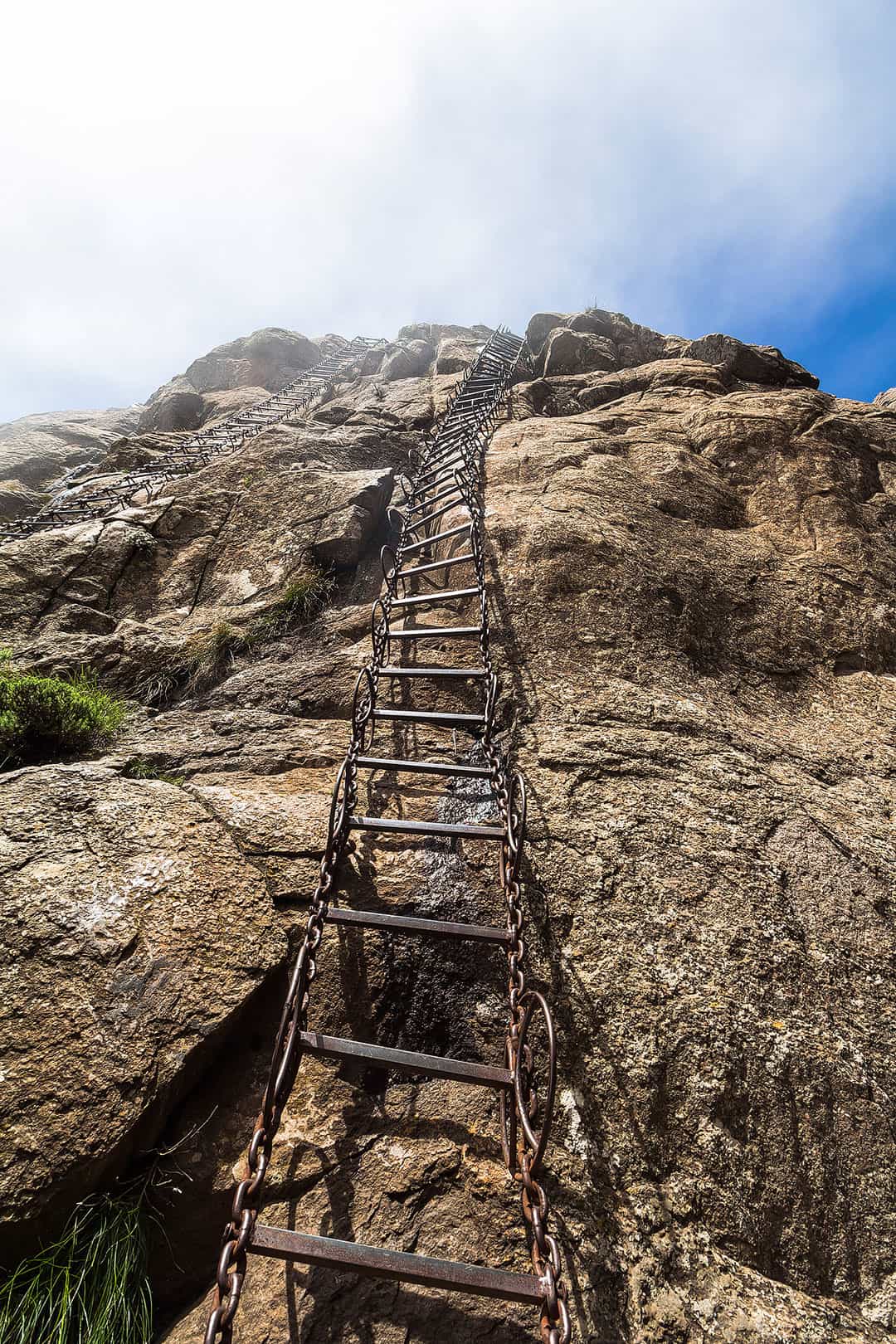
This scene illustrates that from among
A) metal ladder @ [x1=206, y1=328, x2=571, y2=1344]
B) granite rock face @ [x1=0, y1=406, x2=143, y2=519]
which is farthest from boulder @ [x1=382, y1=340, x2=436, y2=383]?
metal ladder @ [x1=206, y1=328, x2=571, y2=1344]

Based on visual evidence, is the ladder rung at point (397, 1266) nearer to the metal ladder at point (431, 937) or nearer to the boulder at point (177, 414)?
the metal ladder at point (431, 937)

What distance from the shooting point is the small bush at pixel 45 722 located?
4.95m

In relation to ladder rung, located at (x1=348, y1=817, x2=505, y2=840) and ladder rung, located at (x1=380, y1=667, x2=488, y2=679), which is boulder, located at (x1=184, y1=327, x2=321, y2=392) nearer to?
ladder rung, located at (x1=380, y1=667, x2=488, y2=679)

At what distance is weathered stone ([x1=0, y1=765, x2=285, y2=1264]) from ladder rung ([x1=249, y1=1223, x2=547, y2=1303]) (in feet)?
2.79

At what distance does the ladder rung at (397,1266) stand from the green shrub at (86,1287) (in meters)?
0.74

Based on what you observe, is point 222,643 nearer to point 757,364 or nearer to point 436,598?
point 436,598

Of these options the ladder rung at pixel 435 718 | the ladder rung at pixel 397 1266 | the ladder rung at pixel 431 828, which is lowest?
the ladder rung at pixel 397 1266

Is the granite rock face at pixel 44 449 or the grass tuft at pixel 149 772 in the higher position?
the granite rock face at pixel 44 449

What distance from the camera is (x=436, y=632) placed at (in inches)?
235

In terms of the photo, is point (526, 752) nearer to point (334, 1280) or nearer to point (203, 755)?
point (203, 755)

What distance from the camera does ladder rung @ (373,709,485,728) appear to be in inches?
194

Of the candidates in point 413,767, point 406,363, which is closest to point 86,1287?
point 413,767

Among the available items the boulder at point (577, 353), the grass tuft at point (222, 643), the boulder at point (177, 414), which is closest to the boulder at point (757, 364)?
the boulder at point (577, 353)

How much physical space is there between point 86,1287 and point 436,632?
465cm
